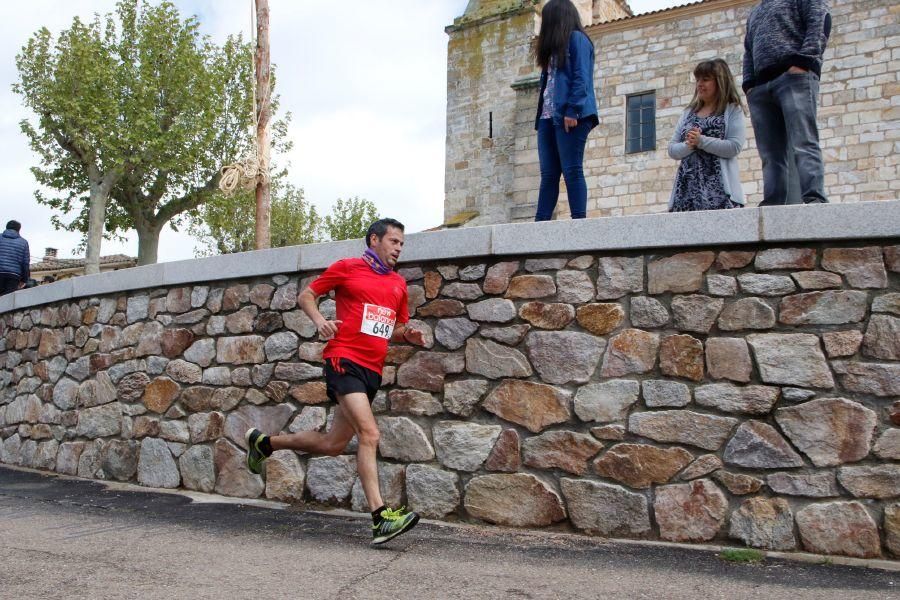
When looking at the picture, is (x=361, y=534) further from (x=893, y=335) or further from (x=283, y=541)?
(x=893, y=335)

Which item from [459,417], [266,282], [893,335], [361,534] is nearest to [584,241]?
[459,417]

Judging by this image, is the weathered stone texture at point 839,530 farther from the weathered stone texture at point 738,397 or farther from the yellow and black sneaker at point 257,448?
the yellow and black sneaker at point 257,448

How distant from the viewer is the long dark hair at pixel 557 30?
19.9 feet

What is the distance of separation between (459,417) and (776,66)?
112 inches

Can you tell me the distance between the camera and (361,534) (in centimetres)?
491

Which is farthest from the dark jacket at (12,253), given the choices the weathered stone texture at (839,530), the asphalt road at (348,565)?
the weathered stone texture at (839,530)

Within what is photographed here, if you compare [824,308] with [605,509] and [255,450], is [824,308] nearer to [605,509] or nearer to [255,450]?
[605,509]

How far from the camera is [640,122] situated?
17609 mm

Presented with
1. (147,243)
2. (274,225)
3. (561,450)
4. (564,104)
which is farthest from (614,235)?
(274,225)

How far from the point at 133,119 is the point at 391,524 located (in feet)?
75.5

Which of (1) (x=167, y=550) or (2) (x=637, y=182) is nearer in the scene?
(1) (x=167, y=550)

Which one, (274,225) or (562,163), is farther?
(274,225)

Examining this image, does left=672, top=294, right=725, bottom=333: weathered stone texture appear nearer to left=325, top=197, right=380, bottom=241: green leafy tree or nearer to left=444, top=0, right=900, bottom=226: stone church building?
left=444, top=0, right=900, bottom=226: stone church building

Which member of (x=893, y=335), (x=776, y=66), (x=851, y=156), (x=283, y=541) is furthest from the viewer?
(x=851, y=156)
